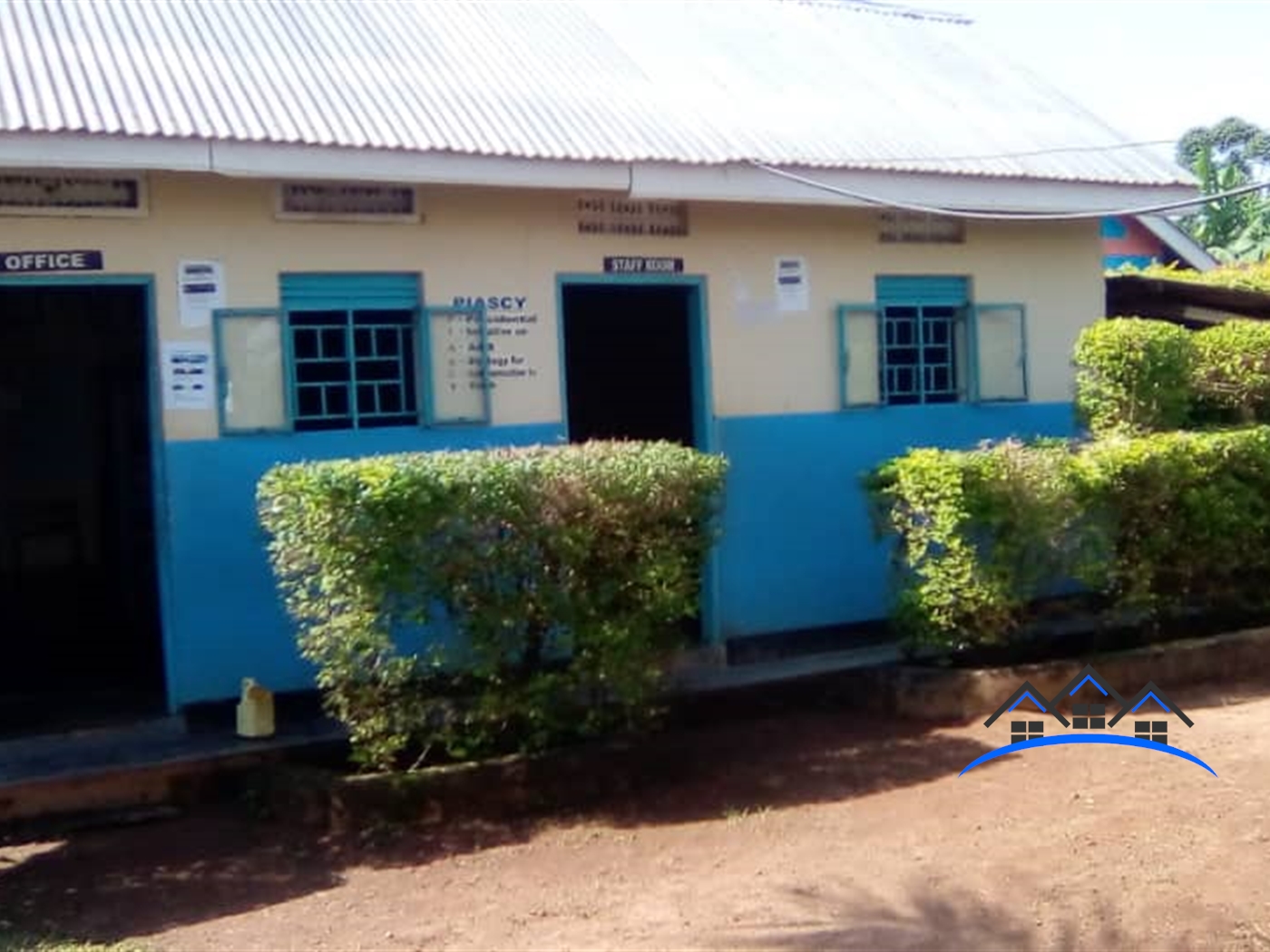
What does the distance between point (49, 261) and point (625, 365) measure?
4.33 m

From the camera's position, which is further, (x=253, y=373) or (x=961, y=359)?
(x=961, y=359)

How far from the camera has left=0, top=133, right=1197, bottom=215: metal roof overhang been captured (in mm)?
6918

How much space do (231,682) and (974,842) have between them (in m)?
→ 3.93

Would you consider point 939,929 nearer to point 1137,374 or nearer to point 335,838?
point 335,838

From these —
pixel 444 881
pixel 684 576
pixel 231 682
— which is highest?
pixel 684 576

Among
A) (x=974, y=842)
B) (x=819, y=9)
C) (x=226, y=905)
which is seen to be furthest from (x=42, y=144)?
(x=819, y=9)

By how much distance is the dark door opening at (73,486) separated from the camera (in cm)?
1027

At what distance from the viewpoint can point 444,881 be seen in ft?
19.3

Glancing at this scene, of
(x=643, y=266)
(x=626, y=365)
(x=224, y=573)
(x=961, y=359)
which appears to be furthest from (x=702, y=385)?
(x=224, y=573)

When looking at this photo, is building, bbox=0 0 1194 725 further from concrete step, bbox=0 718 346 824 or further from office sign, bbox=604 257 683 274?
concrete step, bbox=0 718 346 824

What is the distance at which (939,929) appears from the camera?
5121mm

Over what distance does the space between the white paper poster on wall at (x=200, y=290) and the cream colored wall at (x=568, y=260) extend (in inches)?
1.6

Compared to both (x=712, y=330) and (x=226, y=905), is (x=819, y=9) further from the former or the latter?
(x=226, y=905)

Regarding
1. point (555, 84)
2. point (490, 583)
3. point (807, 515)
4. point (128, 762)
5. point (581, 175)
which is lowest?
point (128, 762)
